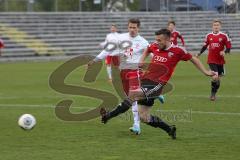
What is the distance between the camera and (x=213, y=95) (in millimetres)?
19469

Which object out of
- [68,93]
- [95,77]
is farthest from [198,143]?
[95,77]

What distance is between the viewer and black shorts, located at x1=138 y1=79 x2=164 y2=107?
1182 centimetres

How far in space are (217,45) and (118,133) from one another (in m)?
8.57

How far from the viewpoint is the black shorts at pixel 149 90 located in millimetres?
11820

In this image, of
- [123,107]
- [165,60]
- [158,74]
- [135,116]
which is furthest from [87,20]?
[165,60]

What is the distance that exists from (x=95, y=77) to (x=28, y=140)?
1650 cm

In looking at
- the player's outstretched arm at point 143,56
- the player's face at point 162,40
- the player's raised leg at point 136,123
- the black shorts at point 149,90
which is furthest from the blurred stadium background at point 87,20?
the player's face at point 162,40

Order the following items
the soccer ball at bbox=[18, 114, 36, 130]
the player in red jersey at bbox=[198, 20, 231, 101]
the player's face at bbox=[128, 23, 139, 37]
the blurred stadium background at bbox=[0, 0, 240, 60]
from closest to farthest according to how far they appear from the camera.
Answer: the soccer ball at bbox=[18, 114, 36, 130] → the player's face at bbox=[128, 23, 139, 37] → the player in red jersey at bbox=[198, 20, 231, 101] → the blurred stadium background at bbox=[0, 0, 240, 60]

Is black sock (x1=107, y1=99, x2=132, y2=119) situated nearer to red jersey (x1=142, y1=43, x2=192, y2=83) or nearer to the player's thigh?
the player's thigh

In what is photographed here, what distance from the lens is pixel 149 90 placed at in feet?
38.8

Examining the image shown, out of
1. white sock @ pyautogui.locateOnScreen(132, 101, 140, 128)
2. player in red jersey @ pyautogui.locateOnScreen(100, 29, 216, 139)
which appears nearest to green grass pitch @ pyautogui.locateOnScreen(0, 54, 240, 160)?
white sock @ pyautogui.locateOnScreen(132, 101, 140, 128)

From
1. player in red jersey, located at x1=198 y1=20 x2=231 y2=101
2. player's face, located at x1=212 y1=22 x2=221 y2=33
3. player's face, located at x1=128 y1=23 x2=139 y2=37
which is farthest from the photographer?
player in red jersey, located at x1=198 y1=20 x2=231 y2=101

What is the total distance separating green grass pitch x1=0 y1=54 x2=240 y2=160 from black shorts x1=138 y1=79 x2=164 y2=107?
697 mm

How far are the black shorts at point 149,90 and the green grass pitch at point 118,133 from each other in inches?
27.4
